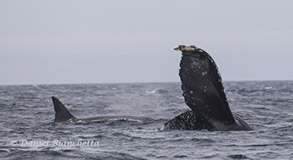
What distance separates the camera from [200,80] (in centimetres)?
884

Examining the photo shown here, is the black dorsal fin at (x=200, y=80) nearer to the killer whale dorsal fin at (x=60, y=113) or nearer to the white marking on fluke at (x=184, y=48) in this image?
the white marking on fluke at (x=184, y=48)

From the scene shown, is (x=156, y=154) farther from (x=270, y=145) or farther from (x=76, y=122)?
(x=76, y=122)

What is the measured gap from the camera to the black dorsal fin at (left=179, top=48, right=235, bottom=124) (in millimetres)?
8844

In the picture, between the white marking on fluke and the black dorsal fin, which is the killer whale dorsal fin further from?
the white marking on fluke

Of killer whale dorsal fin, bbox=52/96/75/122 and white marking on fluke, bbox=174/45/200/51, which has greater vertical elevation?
white marking on fluke, bbox=174/45/200/51

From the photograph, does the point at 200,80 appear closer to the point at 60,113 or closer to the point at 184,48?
the point at 184,48

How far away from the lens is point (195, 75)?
348 inches

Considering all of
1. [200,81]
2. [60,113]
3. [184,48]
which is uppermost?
[184,48]

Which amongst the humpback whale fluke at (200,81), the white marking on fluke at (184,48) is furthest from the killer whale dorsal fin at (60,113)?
the white marking on fluke at (184,48)

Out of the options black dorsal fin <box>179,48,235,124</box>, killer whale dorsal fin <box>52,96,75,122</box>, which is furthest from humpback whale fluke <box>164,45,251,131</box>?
killer whale dorsal fin <box>52,96,75,122</box>

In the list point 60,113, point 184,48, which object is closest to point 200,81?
point 184,48

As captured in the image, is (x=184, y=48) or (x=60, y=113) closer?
(x=184, y=48)

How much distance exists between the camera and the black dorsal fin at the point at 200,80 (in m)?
8.84

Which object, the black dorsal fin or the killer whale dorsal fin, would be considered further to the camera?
the killer whale dorsal fin
